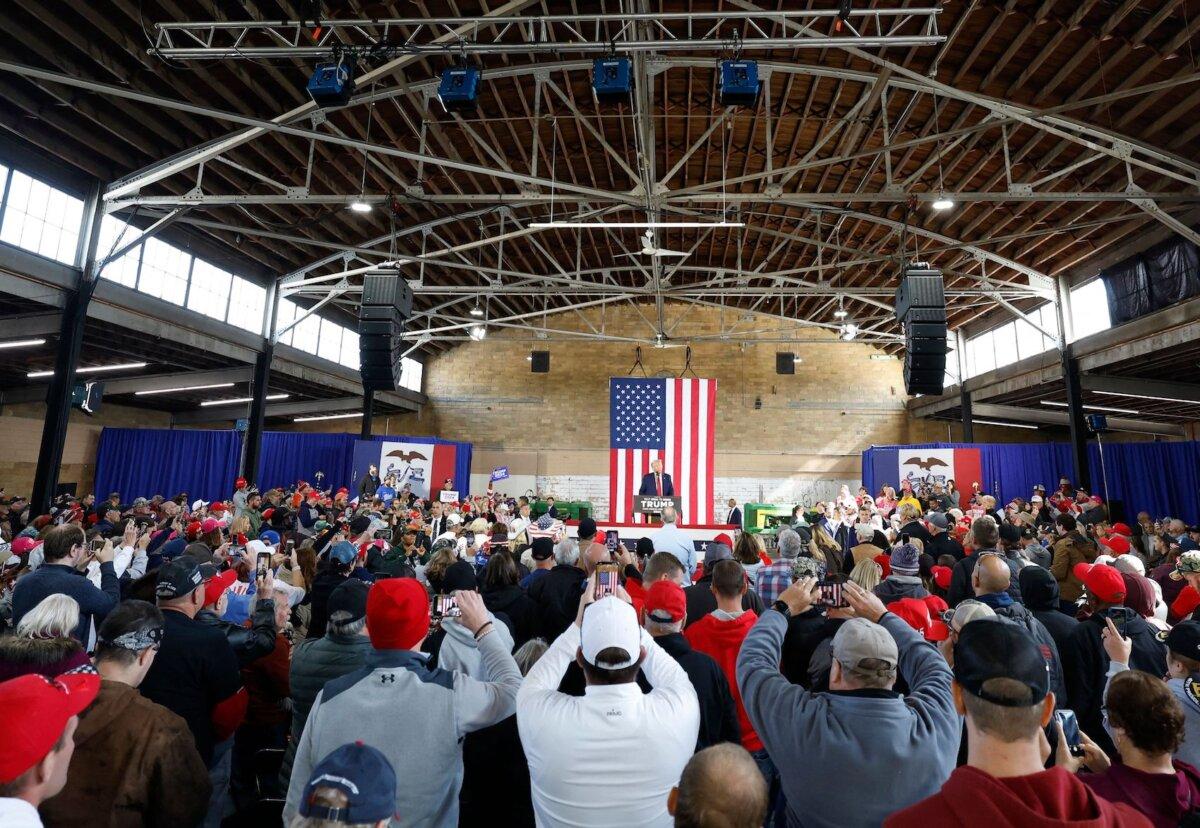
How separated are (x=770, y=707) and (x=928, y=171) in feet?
35.7

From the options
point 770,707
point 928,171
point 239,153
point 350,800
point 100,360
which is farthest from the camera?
point 100,360

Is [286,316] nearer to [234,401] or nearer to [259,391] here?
[259,391]

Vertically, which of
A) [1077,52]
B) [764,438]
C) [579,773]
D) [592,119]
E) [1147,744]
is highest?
[592,119]

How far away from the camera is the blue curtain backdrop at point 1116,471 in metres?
12.1

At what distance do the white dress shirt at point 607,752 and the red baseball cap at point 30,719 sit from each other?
2.98 ft

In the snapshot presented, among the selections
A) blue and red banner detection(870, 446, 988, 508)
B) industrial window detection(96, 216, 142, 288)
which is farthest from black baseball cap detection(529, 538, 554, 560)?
blue and red banner detection(870, 446, 988, 508)

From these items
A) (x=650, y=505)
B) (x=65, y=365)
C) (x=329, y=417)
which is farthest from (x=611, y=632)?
(x=329, y=417)

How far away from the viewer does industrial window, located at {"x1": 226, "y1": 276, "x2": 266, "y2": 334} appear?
40.4 ft

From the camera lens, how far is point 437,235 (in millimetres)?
12836

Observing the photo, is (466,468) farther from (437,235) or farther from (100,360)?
(100,360)

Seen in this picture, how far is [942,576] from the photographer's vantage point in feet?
13.7

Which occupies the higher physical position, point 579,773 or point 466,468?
point 466,468

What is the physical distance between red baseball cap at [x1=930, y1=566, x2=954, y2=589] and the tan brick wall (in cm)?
1647

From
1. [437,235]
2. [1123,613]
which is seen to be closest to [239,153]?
[437,235]
